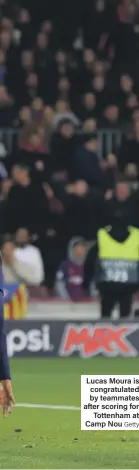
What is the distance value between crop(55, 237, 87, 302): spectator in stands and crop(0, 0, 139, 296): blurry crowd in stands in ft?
0.10

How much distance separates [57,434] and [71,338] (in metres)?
5.73

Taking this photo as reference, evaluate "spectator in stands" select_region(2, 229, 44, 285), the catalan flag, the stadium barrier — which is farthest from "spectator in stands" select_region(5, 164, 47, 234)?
the stadium barrier

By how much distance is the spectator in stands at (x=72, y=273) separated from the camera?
1988 cm

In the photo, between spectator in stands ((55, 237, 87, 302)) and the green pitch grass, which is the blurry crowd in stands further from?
the green pitch grass

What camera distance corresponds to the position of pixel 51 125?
2145 centimetres

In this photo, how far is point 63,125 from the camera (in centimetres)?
2077

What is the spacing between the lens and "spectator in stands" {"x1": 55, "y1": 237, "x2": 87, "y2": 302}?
783 inches

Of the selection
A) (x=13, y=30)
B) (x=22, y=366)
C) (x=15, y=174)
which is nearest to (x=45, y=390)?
(x=22, y=366)

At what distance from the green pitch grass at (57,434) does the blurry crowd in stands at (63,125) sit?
4.16m

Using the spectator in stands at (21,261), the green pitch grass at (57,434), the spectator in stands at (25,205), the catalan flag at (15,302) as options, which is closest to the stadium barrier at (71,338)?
the green pitch grass at (57,434)

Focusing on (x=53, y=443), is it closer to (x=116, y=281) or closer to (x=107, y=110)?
(x=116, y=281)

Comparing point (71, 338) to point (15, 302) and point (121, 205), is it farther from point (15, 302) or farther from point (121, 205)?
point (121, 205)
